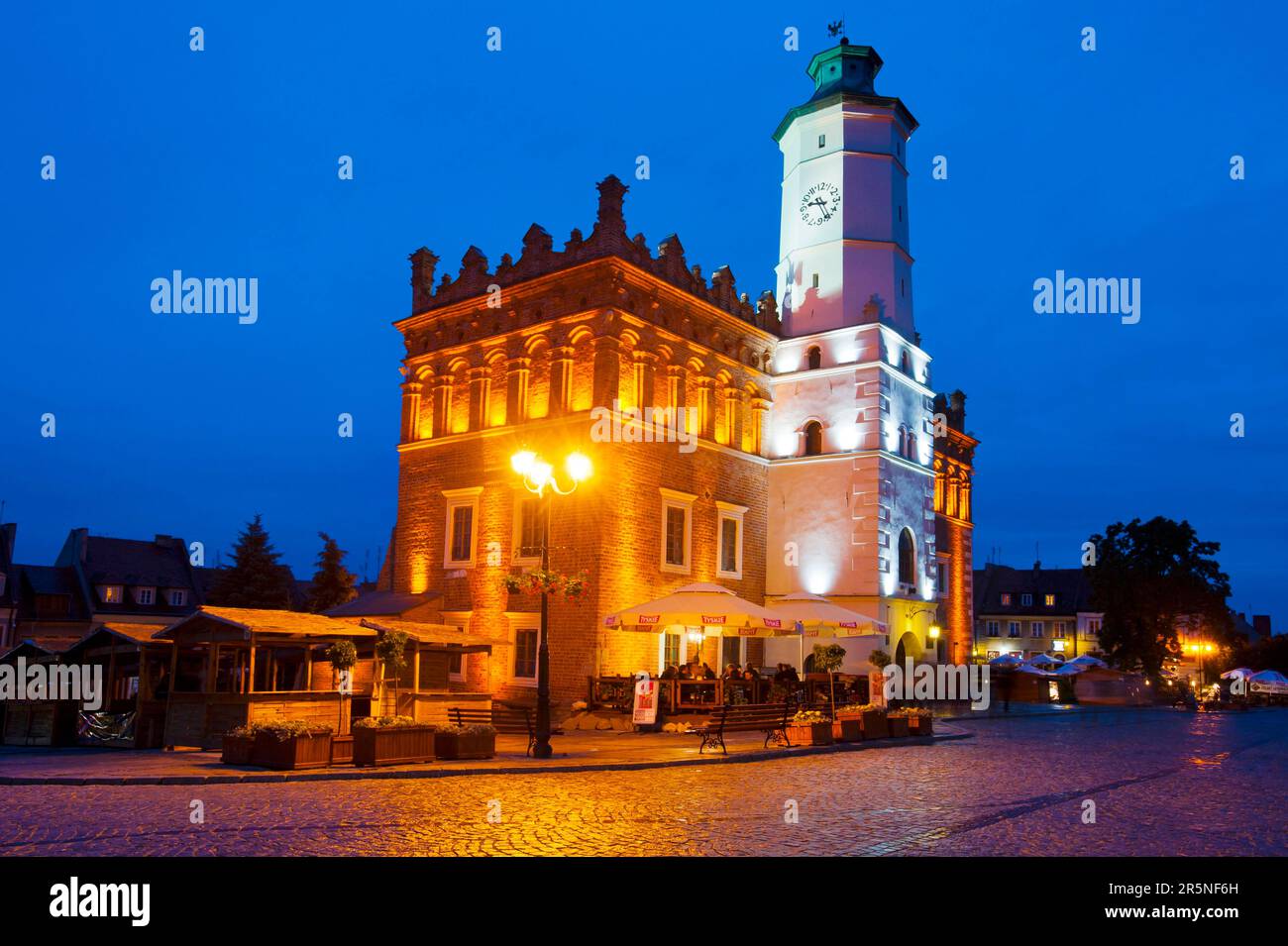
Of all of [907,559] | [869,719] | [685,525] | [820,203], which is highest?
[820,203]

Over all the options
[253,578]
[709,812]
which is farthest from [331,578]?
[709,812]

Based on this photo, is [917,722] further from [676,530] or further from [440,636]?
[440,636]

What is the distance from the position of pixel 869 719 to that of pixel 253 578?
35960 mm

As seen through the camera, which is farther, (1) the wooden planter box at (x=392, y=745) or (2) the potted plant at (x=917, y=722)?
(2) the potted plant at (x=917, y=722)

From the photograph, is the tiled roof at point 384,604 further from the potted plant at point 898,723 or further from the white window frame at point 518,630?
the potted plant at point 898,723

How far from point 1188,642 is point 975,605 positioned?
72.4ft

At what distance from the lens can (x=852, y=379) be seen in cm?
3469

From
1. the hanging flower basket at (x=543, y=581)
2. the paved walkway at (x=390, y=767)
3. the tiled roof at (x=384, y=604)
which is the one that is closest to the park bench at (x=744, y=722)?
the paved walkway at (x=390, y=767)

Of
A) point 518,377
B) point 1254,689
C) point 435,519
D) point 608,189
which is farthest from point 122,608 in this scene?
point 1254,689

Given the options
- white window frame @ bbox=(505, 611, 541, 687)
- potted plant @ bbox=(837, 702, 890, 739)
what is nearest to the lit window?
white window frame @ bbox=(505, 611, 541, 687)

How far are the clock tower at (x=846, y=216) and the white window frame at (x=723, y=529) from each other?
6949 millimetres

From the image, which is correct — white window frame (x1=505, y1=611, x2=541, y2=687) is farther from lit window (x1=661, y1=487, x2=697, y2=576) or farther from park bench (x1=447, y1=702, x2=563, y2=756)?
lit window (x1=661, y1=487, x2=697, y2=576)

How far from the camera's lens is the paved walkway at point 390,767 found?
14.9 meters

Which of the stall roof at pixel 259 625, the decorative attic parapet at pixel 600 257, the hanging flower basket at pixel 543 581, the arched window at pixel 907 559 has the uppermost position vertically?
the decorative attic parapet at pixel 600 257
